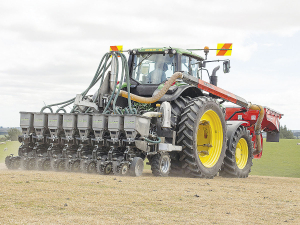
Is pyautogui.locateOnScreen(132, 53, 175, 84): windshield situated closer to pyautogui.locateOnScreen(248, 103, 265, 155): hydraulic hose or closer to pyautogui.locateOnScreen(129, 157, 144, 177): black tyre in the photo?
pyautogui.locateOnScreen(129, 157, 144, 177): black tyre

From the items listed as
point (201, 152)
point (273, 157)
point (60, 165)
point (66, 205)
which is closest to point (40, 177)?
point (60, 165)

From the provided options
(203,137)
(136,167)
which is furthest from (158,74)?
(136,167)

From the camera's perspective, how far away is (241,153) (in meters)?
11.5

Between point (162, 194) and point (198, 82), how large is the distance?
4335 mm

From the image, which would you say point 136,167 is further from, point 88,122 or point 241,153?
point 241,153

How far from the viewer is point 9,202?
460 centimetres

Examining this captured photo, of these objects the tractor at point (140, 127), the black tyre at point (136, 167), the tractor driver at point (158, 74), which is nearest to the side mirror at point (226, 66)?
the tractor at point (140, 127)

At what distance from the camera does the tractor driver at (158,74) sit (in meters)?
9.47

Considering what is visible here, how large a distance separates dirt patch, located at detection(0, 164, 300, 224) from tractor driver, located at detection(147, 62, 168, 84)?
335 cm

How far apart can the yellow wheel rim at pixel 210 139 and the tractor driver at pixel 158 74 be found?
1.39 meters

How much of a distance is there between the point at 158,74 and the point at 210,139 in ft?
6.69

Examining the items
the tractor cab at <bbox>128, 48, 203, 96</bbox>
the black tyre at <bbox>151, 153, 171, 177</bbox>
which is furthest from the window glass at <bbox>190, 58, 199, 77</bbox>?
the black tyre at <bbox>151, 153, 171, 177</bbox>

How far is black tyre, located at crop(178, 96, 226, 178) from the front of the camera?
8.41m

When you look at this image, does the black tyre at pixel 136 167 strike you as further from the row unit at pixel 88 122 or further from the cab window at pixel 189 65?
the cab window at pixel 189 65
